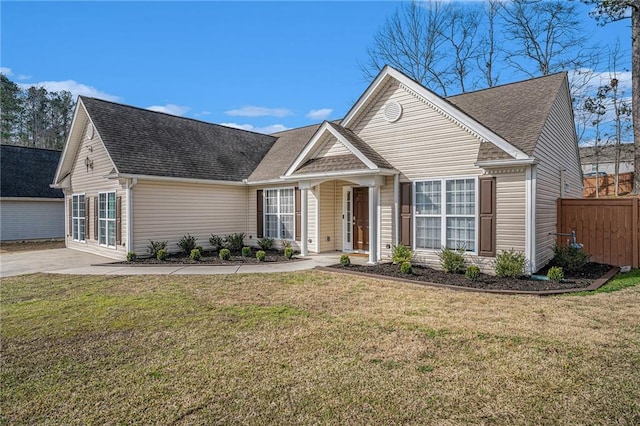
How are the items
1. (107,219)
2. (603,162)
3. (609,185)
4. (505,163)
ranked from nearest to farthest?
(505,163) → (107,219) → (609,185) → (603,162)

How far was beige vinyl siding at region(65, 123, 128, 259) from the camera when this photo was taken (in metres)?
12.6

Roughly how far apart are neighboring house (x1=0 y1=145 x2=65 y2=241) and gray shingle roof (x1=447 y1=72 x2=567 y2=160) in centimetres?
2285

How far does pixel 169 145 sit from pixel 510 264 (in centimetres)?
1288

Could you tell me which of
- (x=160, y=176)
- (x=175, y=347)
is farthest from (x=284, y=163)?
(x=175, y=347)

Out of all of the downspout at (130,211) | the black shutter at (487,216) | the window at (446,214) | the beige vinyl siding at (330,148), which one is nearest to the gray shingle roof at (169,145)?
the downspout at (130,211)

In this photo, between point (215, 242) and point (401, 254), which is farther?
point (215, 242)

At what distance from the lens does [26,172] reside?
20.9m

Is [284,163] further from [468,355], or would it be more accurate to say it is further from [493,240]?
[468,355]

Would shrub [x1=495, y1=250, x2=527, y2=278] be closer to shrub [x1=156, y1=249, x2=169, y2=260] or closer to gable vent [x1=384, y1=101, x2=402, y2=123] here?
gable vent [x1=384, y1=101, x2=402, y2=123]

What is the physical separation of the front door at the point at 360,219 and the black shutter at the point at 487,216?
437cm

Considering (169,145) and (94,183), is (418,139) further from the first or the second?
(94,183)

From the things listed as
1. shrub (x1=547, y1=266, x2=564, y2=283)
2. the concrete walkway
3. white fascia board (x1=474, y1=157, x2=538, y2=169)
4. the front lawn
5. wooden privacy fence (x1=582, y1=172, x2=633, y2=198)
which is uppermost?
wooden privacy fence (x1=582, y1=172, x2=633, y2=198)

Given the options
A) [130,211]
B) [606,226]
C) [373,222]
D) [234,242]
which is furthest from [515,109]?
[130,211]

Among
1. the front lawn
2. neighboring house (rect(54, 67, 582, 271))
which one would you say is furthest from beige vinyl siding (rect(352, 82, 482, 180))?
the front lawn
